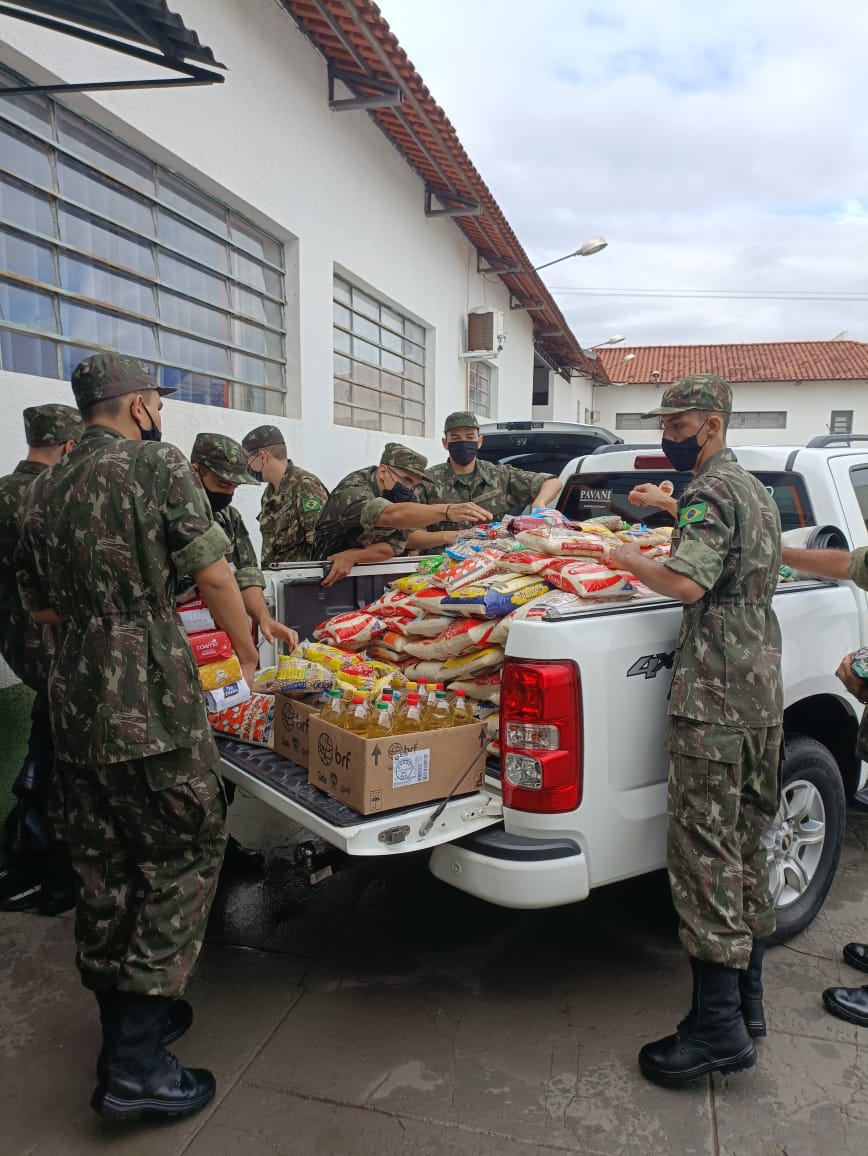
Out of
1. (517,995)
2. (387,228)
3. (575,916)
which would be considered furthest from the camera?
(387,228)

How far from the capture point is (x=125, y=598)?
2213mm

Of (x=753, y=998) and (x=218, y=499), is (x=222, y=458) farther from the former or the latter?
(x=753, y=998)

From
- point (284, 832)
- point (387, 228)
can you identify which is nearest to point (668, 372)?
point (387, 228)

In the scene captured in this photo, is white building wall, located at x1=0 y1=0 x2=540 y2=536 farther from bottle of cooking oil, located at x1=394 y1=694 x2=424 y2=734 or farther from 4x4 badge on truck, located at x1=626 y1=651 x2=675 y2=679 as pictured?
4x4 badge on truck, located at x1=626 y1=651 x2=675 y2=679

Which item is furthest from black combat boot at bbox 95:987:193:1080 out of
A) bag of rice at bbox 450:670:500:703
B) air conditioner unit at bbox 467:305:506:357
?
air conditioner unit at bbox 467:305:506:357

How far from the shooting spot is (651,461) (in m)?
4.10

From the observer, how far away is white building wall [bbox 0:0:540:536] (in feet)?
14.6

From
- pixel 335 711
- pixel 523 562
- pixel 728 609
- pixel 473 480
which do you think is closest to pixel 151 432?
pixel 335 711

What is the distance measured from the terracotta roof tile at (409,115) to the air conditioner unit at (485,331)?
3.28ft

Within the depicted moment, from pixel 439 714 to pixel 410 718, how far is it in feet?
0.40

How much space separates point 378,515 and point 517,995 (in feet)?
7.73

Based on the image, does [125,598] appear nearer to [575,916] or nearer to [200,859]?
[200,859]

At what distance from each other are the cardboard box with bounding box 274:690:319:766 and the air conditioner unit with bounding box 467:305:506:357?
9.73 m

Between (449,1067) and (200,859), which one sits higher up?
(200,859)
